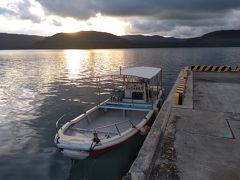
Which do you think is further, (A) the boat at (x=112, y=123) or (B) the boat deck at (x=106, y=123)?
(B) the boat deck at (x=106, y=123)

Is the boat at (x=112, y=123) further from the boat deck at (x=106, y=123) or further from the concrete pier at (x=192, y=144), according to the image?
the concrete pier at (x=192, y=144)

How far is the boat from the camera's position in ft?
31.3

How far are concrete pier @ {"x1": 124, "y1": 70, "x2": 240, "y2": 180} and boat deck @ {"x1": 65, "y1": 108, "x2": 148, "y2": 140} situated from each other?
2546 mm

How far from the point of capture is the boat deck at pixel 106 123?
1145 centimetres

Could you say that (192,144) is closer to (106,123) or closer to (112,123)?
(112,123)

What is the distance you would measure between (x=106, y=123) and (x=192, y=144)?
6.27m

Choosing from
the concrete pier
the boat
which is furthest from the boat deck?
the concrete pier

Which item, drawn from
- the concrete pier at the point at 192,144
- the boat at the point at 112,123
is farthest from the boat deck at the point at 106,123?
the concrete pier at the point at 192,144

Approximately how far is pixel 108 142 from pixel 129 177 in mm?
3949

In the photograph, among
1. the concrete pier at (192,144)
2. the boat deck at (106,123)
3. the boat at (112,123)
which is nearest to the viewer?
the concrete pier at (192,144)

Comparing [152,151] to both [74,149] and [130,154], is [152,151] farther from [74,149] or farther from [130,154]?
[130,154]

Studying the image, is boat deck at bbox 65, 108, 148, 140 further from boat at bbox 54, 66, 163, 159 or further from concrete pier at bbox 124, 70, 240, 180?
concrete pier at bbox 124, 70, 240, 180

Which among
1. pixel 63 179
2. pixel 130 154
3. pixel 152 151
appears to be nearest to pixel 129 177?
pixel 152 151

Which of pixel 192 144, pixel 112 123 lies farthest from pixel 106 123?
pixel 192 144
